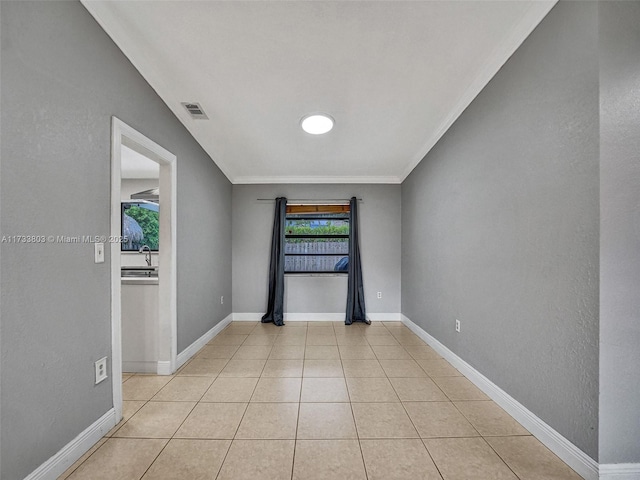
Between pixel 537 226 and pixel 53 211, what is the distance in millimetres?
2543

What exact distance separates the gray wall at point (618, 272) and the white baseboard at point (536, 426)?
0.39 ft

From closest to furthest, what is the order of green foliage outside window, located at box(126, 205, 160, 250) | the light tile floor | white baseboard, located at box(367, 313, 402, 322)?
1. the light tile floor
2. green foliage outside window, located at box(126, 205, 160, 250)
3. white baseboard, located at box(367, 313, 402, 322)

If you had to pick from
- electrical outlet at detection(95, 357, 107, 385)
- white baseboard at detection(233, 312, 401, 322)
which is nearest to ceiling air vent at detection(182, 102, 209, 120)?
electrical outlet at detection(95, 357, 107, 385)

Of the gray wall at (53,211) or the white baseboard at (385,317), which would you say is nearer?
the gray wall at (53,211)

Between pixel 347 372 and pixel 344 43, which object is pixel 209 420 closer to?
pixel 347 372

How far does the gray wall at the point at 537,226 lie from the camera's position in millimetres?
1357

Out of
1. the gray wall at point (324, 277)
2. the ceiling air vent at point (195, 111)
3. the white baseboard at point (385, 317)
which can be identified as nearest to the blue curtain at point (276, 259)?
the gray wall at point (324, 277)

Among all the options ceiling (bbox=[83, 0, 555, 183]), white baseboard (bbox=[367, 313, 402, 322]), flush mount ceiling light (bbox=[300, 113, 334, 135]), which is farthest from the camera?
white baseboard (bbox=[367, 313, 402, 322])

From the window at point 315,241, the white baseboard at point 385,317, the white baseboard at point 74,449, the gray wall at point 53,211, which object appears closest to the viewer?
the gray wall at point 53,211

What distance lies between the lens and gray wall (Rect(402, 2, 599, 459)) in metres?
1.36

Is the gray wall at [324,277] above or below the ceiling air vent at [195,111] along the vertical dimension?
below

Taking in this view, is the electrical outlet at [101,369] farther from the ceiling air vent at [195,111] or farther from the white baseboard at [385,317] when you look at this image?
the white baseboard at [385,317]

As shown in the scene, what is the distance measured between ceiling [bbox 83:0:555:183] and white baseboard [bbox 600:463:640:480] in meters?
2.25

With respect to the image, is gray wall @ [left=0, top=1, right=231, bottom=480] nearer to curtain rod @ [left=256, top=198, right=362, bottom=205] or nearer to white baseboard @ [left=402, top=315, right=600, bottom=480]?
white baseboard @ [left=402, top=315, right=600, bottom=480]
